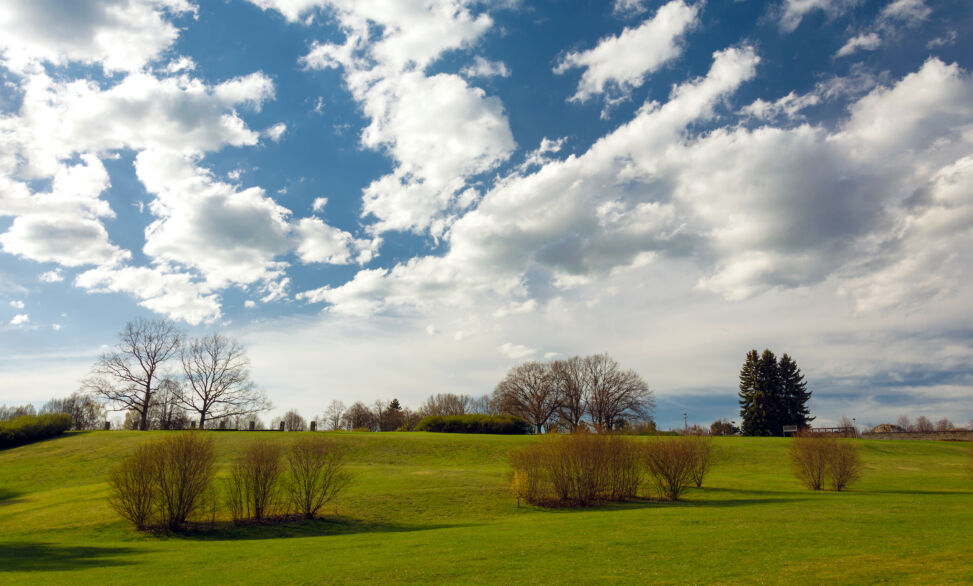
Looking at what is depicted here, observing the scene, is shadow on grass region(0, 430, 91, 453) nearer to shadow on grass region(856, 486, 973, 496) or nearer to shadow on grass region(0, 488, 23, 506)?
shadow on grass region(0, 488, 23, 506)

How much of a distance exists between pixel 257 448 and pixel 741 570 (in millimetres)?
25135

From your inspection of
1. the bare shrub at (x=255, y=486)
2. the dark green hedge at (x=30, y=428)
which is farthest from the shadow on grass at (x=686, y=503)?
the dark green hedge at (x=30, y=428)

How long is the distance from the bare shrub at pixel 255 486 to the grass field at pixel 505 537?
200 cm

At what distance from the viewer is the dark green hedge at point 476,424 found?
70.4 metres

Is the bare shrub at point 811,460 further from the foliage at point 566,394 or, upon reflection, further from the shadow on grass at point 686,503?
the foliage at point 566,394

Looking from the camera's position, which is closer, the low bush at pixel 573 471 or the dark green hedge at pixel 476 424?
the low bush at pixel 573 471

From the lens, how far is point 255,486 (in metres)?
27.9

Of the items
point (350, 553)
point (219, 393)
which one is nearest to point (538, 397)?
point (219, 393)

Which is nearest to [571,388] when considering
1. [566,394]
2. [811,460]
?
[566,394]

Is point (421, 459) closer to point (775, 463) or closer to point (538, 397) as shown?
point (775, 463)

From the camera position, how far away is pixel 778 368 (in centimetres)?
8694

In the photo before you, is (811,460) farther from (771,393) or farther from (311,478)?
(771,393)

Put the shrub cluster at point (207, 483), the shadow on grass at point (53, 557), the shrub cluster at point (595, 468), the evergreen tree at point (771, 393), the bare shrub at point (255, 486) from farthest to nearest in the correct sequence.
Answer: the evergreen tree at point (771, 393), the shrub cluster at point (595, 468), the bare shrub at point (255, 486), the shrub cluster at point (207, 483), the shadow on grass at point (53, 557)

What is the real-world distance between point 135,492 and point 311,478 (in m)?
8.11
